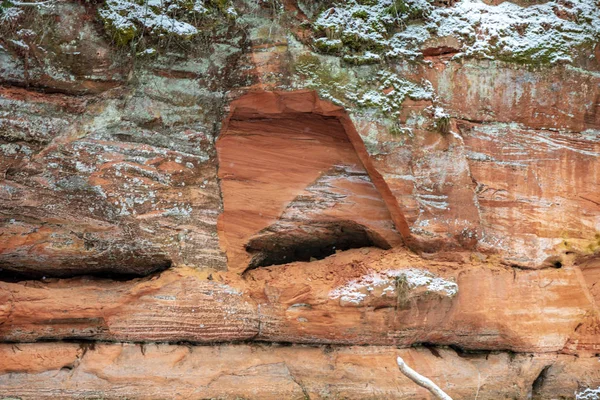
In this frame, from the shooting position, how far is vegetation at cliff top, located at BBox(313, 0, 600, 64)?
641 cm

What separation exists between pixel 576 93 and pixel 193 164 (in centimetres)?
333

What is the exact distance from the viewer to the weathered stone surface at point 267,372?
6258 millimetres

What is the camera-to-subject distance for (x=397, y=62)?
254 inches

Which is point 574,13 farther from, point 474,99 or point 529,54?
point 474,99

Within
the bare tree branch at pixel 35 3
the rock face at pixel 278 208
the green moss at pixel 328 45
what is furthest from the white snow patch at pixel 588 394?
the bare tree branch at pixel 35 3

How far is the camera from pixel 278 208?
660cm

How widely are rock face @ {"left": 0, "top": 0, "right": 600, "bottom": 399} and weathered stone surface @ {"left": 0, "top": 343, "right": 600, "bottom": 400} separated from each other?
0.02 meters

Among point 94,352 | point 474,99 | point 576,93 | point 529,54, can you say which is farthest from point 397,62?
point 94,352

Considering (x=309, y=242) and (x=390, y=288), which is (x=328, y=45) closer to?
(x=309, y=242)

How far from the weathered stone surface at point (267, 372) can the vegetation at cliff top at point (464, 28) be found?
258 cm

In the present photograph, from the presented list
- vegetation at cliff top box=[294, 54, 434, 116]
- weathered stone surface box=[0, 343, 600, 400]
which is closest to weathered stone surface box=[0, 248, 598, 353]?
weathered stone surface box=[0, 343, 600, 400]

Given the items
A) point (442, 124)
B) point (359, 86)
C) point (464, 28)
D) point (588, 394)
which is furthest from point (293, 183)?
point (588, 394)

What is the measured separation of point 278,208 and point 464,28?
7.21 feet

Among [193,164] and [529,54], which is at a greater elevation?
[529,54]
